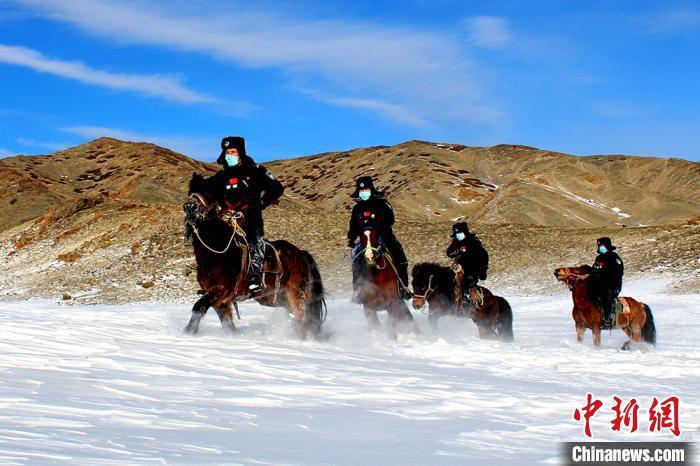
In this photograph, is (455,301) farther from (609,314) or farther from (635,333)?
(635,333)

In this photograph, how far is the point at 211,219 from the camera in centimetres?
976

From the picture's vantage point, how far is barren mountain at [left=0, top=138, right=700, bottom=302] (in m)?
30.3

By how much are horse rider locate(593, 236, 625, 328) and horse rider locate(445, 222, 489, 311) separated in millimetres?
1903

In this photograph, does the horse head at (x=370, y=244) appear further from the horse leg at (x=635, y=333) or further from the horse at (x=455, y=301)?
the horse leg at (x=635, y=333)

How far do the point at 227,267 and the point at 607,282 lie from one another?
6705 mm

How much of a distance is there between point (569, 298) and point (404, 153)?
128m

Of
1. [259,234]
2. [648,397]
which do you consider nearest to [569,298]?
[259,234]

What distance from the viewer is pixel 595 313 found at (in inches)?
491

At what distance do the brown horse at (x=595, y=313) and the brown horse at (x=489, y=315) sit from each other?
3.85 feet

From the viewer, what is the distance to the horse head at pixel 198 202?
9.50 metres

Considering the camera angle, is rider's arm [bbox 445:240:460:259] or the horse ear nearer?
the horse ear

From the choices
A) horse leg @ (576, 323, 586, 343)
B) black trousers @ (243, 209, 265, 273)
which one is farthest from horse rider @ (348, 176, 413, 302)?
horse leg @ (576, 323, 586, 343)

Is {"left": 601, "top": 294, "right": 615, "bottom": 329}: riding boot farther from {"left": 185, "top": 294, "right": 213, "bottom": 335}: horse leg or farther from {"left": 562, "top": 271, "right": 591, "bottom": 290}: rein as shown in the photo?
{"left": 185, "top": 294, "right": 213, "bottom": 335}: horse leg

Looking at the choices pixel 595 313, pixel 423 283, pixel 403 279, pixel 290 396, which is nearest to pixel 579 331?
pixel 595 313
